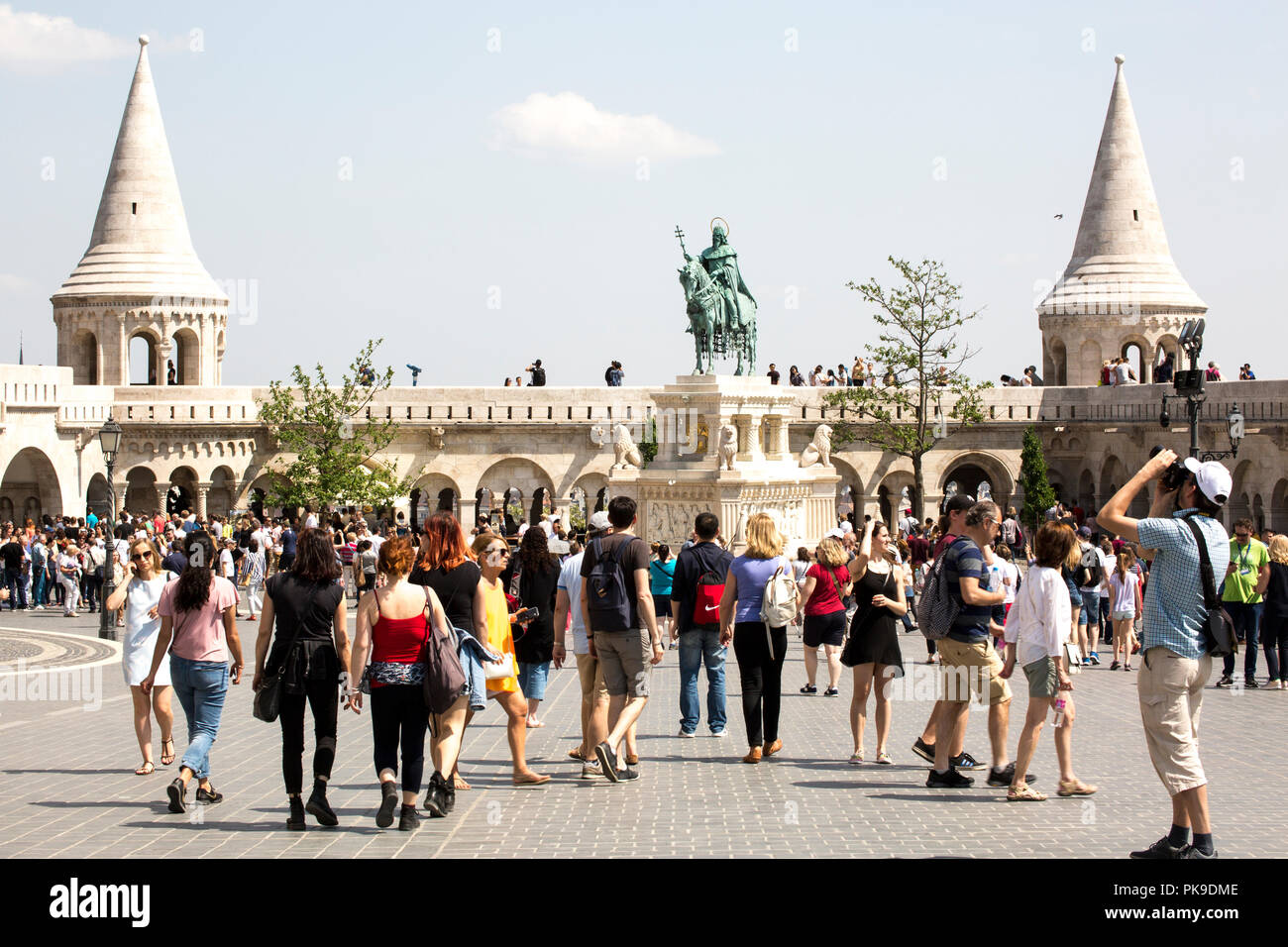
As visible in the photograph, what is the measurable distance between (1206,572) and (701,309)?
22851mm

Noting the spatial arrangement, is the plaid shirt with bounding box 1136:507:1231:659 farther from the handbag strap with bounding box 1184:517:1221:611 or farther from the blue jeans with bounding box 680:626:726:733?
the blue jeans with bounding box 680:626:726:733

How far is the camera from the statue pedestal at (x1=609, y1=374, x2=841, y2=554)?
92.1ft

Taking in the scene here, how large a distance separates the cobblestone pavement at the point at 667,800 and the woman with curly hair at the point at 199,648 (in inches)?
14.6

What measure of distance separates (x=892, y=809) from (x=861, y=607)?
1.98 meters

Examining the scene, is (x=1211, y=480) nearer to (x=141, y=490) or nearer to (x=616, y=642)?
(x=616, y=642)

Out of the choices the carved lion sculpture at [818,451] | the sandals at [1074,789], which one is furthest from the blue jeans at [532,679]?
the carved lion sculpture at [818,451]

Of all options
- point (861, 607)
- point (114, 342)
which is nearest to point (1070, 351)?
point (114, 342)

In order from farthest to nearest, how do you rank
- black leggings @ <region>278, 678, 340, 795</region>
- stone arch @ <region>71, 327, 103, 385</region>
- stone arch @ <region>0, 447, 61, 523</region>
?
stone arch @ <region>71, 327, 103, 385</region>, stone arch @ <region>0, 447, 61, 523</region>, black leggings @ <region>278, 678, 340, 795</region>

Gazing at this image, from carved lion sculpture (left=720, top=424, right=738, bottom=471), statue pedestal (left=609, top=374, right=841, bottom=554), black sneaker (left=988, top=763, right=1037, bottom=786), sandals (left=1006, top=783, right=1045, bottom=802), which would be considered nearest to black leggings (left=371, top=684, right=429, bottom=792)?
sandals (left=1006, top=783, right=1045, bottom=802)

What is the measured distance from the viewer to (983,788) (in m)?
9.11

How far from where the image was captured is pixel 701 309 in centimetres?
2944

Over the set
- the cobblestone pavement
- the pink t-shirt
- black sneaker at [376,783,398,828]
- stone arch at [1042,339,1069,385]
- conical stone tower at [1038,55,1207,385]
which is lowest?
the cobblestone pavement

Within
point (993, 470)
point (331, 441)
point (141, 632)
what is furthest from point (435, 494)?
point (141, 632)

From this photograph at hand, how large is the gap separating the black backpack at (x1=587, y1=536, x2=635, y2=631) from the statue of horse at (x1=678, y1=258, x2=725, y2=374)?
19.9 m
